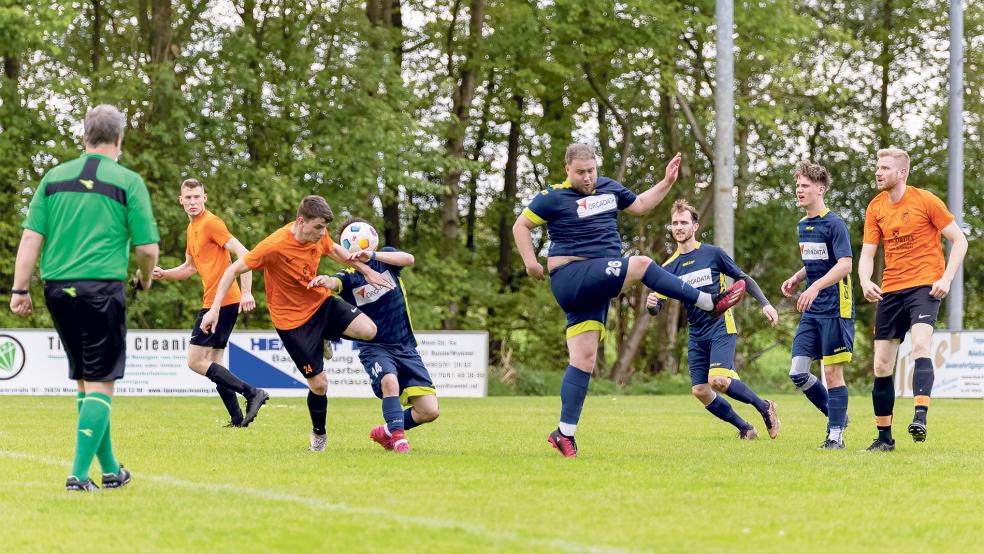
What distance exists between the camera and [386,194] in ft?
97.0

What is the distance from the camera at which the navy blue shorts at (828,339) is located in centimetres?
1045

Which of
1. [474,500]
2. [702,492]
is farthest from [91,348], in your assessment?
[702,492]

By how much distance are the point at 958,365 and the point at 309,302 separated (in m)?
15.0

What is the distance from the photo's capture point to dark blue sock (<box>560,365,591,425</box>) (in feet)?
29.9

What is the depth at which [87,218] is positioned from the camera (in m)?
6.97

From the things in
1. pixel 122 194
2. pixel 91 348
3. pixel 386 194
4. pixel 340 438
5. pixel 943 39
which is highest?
pixel 943 39

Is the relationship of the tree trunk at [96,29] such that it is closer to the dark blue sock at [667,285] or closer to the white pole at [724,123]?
the white pole at [724,123]

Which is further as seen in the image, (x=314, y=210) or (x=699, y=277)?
(x=699, y=277)

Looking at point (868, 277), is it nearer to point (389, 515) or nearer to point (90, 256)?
point (389, 515)

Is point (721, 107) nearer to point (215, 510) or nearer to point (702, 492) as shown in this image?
point (702, 492)

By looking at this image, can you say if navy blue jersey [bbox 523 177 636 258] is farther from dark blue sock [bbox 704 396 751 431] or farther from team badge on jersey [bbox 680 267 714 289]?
dark blue sock [bbox 704 396 751 431]

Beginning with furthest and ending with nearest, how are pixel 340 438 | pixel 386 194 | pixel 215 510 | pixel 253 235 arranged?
pixel 386 194
pixel 253 235
pixel 340 438
pixel 215 510

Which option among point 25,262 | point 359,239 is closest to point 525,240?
point 359,239

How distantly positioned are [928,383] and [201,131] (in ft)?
67.5
